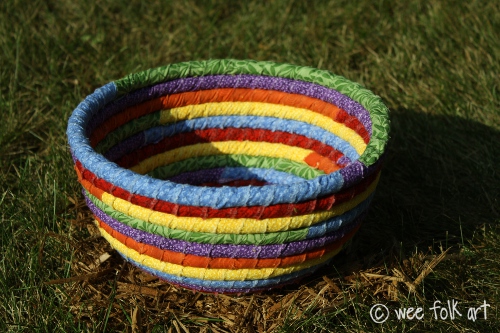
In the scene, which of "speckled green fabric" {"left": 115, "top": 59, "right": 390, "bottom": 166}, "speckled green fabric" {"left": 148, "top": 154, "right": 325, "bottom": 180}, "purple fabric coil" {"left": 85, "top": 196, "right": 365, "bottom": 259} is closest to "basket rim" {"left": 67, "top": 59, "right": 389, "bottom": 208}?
"speckled green fabric" {"left": 115, "top": 59, "right": 390, "bottom": 166}

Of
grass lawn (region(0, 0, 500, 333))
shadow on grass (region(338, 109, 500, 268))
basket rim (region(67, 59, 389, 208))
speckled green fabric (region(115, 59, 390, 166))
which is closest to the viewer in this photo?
basket rim (region(67, 59, 389, 208))

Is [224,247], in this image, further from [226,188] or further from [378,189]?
[378,189]

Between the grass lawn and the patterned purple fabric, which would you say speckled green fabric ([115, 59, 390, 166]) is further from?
the grass lawn

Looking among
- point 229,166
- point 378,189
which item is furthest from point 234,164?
point 378,189

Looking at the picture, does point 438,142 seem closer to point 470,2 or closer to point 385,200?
point 385,200

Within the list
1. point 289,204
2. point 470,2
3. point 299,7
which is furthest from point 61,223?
point 470,2

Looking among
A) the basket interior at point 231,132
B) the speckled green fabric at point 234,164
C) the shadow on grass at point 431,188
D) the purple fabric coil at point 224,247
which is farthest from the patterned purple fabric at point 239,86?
the purple fabric coil at point 224,247
